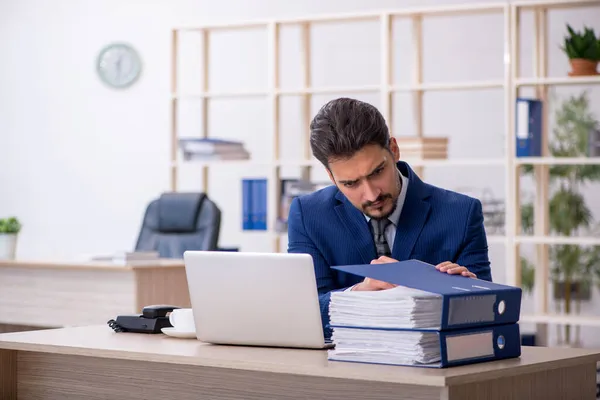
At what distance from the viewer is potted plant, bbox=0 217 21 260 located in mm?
5465

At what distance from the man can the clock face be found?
4.99 m

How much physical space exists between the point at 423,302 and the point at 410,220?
74 cm

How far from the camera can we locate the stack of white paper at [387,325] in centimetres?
185

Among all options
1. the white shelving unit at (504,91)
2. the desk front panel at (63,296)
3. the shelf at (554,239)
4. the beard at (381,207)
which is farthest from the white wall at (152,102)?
the beard at (381,207)

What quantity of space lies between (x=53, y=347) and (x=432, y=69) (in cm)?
476

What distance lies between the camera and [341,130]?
2354 mm

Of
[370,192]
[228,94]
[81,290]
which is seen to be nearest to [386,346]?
[370,192]

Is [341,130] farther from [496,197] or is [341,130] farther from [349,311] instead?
[496,197]

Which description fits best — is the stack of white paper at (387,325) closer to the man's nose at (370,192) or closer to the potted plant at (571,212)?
the man's nose at (370,192)

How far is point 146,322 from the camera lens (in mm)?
2559

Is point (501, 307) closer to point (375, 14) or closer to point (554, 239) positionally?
point (554, 239)

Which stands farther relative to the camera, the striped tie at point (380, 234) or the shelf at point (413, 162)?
the shelf at point (413, 162)

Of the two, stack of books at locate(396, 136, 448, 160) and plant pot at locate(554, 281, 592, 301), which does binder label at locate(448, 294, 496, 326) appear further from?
plant pot at locate(554, 281, 592, 301)

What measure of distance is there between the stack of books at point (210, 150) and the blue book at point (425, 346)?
4.10m
